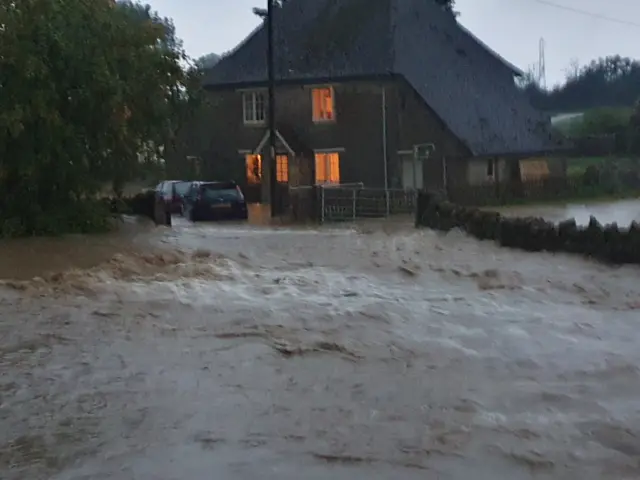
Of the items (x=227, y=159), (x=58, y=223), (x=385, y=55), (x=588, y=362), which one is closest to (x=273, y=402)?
(x=588, y=362)

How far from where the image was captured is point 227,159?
44250 mm

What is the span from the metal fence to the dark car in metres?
2.73

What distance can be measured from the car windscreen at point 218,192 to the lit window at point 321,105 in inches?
295

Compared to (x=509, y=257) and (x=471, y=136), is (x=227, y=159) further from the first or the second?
(x=509, y=257)

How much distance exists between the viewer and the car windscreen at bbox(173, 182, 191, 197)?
125ft

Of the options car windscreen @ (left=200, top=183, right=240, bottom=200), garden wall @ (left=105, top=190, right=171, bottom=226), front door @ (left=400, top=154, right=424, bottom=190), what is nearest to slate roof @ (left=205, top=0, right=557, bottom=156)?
front door @ (left=400, top=154, right=424, bottom=190)

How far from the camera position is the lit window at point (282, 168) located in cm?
4178

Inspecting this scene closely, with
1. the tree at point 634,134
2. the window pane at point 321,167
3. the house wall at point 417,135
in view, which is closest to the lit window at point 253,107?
the window pane at point 321,167

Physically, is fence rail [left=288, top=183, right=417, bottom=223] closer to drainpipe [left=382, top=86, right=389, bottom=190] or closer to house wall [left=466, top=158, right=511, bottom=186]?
drainpipe [left=382, top=86, right=389, bottom=190]

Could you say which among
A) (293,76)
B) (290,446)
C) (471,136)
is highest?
(293,76)

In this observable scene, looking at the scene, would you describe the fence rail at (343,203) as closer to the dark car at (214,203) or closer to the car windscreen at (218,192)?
the dark car at (214,203)

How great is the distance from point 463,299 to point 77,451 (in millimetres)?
7749

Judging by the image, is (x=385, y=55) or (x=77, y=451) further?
(x=385, y=55)

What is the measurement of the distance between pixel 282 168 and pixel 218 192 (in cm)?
792
